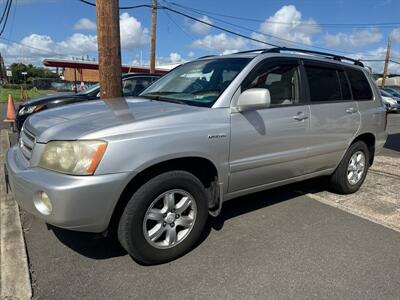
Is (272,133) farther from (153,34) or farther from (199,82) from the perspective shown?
(153,34)

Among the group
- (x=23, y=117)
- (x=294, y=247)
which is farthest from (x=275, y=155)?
(x=23, y=117)

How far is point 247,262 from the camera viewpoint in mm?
3068

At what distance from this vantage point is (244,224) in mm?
3850

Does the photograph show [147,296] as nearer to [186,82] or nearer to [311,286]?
[311,286]

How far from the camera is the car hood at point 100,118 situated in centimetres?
267

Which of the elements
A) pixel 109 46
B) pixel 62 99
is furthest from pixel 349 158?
pixel 62 99

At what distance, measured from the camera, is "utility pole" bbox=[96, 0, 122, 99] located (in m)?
5.08

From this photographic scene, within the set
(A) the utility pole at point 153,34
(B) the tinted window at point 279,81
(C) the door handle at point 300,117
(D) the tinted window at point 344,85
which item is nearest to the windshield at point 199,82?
(B) the tinted window at point 279,81

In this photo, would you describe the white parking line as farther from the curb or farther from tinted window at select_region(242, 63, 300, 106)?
the curb

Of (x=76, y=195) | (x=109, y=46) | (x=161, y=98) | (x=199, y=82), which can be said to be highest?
(x=109, y=46)

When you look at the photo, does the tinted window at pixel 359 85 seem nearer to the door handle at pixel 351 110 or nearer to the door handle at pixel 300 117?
the door handle at pixel 351 110

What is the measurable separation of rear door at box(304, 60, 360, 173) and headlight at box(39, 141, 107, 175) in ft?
8.11

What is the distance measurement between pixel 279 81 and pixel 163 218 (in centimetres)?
196

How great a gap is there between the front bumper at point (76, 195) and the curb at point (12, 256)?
1.77 ft
